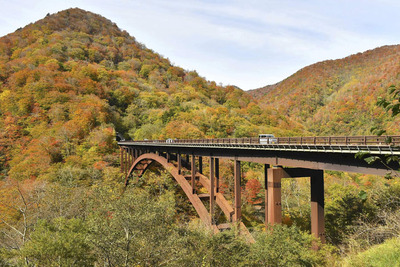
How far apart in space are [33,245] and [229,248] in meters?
12.8

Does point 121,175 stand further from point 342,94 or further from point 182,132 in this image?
point 342,94

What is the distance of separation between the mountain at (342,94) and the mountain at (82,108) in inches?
1280

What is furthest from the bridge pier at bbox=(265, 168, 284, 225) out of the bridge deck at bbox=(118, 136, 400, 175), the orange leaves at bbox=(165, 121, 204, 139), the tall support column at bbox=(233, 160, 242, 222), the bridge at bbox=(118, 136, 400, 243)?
the orange leaves at bbox=(165, 121, 204, 139)

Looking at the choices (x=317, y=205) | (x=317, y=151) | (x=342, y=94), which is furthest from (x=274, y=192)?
(x=342, y=94)

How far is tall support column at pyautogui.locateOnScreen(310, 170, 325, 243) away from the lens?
48.5 ft

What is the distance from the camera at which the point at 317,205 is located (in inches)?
582

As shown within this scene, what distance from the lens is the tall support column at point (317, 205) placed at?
14789 millimetres

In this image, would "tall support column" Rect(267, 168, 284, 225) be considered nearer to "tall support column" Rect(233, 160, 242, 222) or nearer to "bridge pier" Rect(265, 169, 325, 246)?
"bridge pier" Rect(265, 169, 325, 246)

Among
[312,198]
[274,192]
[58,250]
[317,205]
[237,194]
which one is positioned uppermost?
[274,192]

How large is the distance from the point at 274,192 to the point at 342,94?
149844 mm

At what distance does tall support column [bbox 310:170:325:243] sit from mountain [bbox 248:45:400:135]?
6425cm

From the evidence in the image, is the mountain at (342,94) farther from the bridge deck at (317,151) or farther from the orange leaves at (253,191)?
the bridge deck at (317,151)

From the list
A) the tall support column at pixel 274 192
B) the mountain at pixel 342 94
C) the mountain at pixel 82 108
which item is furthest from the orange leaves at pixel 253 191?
the mountain at pixel 342 94

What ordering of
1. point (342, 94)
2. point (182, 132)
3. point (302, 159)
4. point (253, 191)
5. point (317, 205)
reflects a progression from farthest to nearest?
point (342, 94), point (182, 132), point (253, 191), point (317, 205), point (302, 159)
